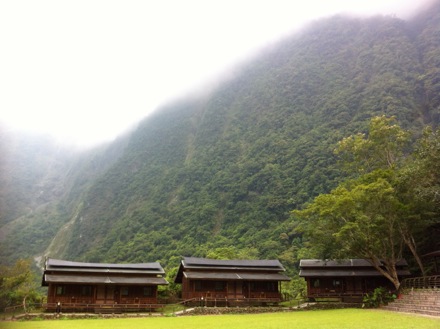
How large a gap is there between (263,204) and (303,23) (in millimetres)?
106450

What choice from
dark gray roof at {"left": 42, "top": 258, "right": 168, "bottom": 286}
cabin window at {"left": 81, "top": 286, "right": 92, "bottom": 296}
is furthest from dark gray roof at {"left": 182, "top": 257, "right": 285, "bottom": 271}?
cabin window at {"left": 81, "top": 286, "right": 92, "bottom": 296}

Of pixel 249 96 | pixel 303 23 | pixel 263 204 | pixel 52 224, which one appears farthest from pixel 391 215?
pixel 303 23

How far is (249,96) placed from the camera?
15038cm

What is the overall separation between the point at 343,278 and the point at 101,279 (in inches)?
1094

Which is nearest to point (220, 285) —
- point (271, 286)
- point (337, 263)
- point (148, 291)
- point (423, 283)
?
point (271, 286)

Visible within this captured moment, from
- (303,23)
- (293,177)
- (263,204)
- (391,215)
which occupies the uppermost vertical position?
(303,23)

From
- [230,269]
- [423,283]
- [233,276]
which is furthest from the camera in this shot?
[230,269]

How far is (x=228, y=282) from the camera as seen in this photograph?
43.6m

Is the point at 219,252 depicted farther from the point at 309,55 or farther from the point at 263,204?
the point at 309,55

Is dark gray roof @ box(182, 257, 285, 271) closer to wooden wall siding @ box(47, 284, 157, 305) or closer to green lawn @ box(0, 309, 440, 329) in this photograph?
wooden wall siding @ box(47, 284, 157, 305)

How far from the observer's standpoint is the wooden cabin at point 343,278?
4419cm

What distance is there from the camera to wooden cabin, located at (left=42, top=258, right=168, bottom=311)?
38.2m

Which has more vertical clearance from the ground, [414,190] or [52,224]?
[52,224]

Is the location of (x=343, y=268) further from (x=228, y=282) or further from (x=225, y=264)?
(x=225, y=264)
